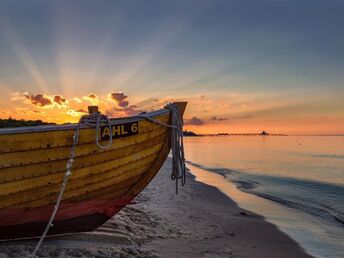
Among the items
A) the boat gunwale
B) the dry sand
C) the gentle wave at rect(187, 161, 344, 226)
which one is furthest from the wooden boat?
the gentle wave at rect(187, 161, 344, 226)

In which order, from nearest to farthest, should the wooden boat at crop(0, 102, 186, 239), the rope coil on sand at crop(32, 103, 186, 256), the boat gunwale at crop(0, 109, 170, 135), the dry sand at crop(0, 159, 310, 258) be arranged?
the boat gunwale at crop(0, 109, 170, 135)
the wooden boat at crop(0, 102, 186, 239)
the rope coil on sand at crop(32, 103, 186, 256)
the dry sand at crop(0, 159, 310, 258)

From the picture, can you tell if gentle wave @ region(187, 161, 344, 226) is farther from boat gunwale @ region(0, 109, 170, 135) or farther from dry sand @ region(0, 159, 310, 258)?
boat gunwale @ region(0, 109, 170, 135)

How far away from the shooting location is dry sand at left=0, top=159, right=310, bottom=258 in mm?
5633

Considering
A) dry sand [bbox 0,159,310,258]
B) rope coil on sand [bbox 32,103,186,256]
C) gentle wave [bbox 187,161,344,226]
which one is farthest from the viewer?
gentle wave [bbox 187,161,344,226]

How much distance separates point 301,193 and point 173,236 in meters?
11.7

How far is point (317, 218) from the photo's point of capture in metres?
11.8

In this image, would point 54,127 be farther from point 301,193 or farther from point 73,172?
point 301,193

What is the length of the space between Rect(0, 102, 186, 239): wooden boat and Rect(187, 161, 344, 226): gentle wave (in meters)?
7.57

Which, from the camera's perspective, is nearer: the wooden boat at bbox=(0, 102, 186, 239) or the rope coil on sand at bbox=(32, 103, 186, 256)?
the wooden boat at bbox=(0, 102, 186, 239)

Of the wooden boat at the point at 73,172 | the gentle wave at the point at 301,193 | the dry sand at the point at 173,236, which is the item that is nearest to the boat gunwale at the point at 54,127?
the wooden boat at the point at 73,172

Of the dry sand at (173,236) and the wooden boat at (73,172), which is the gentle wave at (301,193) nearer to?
the dry sand at (173,236)

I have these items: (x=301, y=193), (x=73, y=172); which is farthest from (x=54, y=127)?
(x=301, y=193)

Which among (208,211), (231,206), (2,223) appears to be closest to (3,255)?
(2,223)

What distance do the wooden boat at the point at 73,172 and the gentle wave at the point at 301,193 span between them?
757 centimetres
